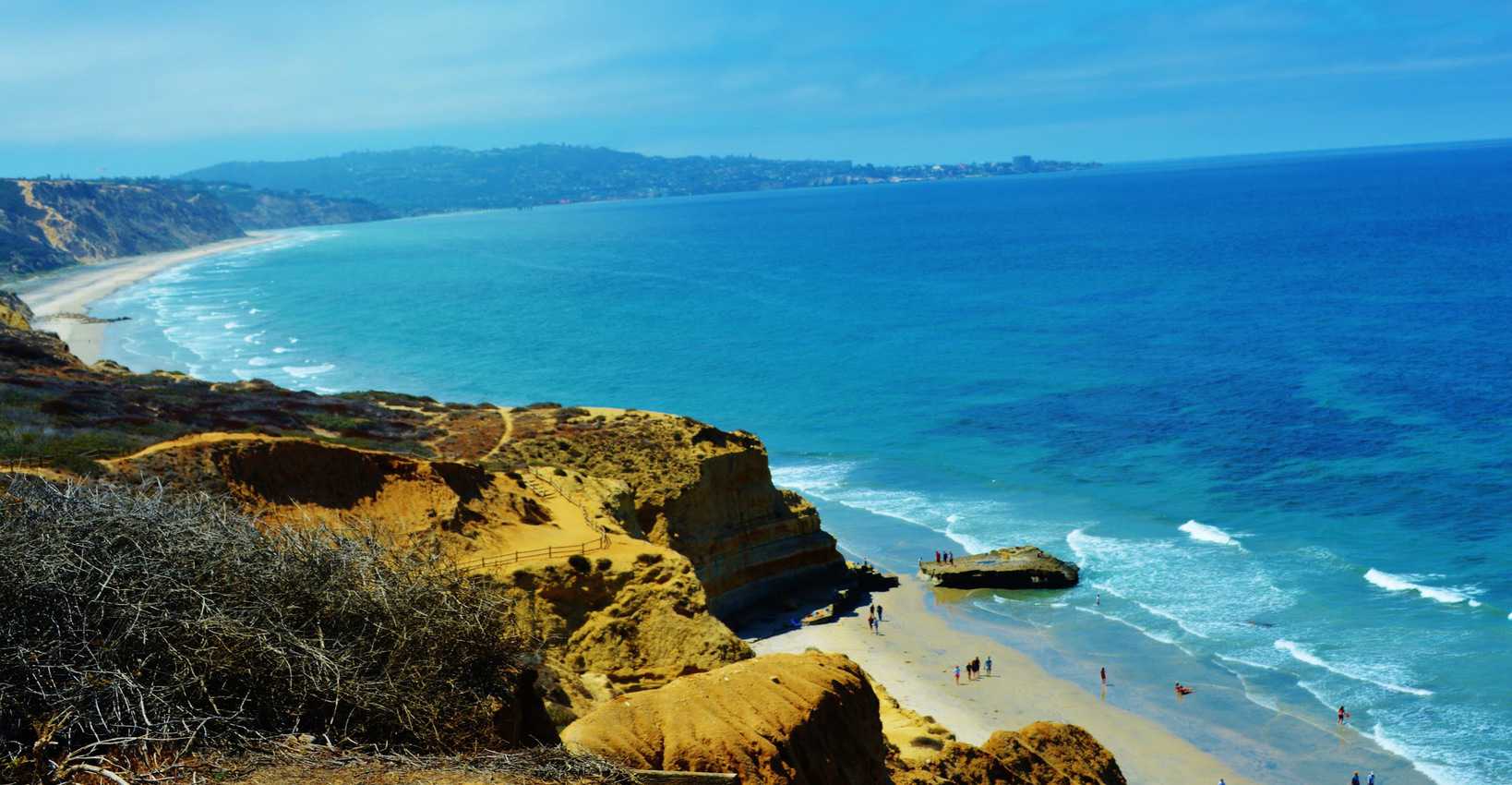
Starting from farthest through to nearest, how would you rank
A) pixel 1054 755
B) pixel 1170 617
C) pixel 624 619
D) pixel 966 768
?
pixel 1170 617
pixel 624 619
pixel 1054 755
pixel 966 768

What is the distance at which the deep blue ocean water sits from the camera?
32438 mm

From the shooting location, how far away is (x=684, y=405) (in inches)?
2726

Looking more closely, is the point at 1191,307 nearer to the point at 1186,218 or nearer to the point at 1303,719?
the point at 1303,719

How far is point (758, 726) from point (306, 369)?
74662 millimetres

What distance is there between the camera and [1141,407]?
61.5 meters

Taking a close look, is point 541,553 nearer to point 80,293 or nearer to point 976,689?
point 976,689

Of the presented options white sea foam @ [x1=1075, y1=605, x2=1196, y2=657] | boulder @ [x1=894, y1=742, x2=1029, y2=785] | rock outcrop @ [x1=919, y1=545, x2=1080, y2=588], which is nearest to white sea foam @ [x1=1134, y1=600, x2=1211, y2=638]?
white sea foam @ [x1=1075, y1=605, x2=1196, y2=657]

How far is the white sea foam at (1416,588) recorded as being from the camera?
35.2 m

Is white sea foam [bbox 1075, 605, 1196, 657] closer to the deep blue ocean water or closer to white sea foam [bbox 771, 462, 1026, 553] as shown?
the deep blue ocean water

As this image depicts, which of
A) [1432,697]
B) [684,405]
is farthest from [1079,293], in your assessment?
[1432,697]

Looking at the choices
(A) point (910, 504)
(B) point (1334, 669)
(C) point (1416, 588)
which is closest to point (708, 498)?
(A) point (910, 504)

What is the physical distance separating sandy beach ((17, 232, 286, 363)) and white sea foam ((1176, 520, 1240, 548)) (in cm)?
7087

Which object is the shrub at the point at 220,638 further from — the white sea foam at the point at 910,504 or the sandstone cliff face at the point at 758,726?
the white sea foam at the point at 910,504

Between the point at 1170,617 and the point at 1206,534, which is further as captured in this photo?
the point at 1206,534
